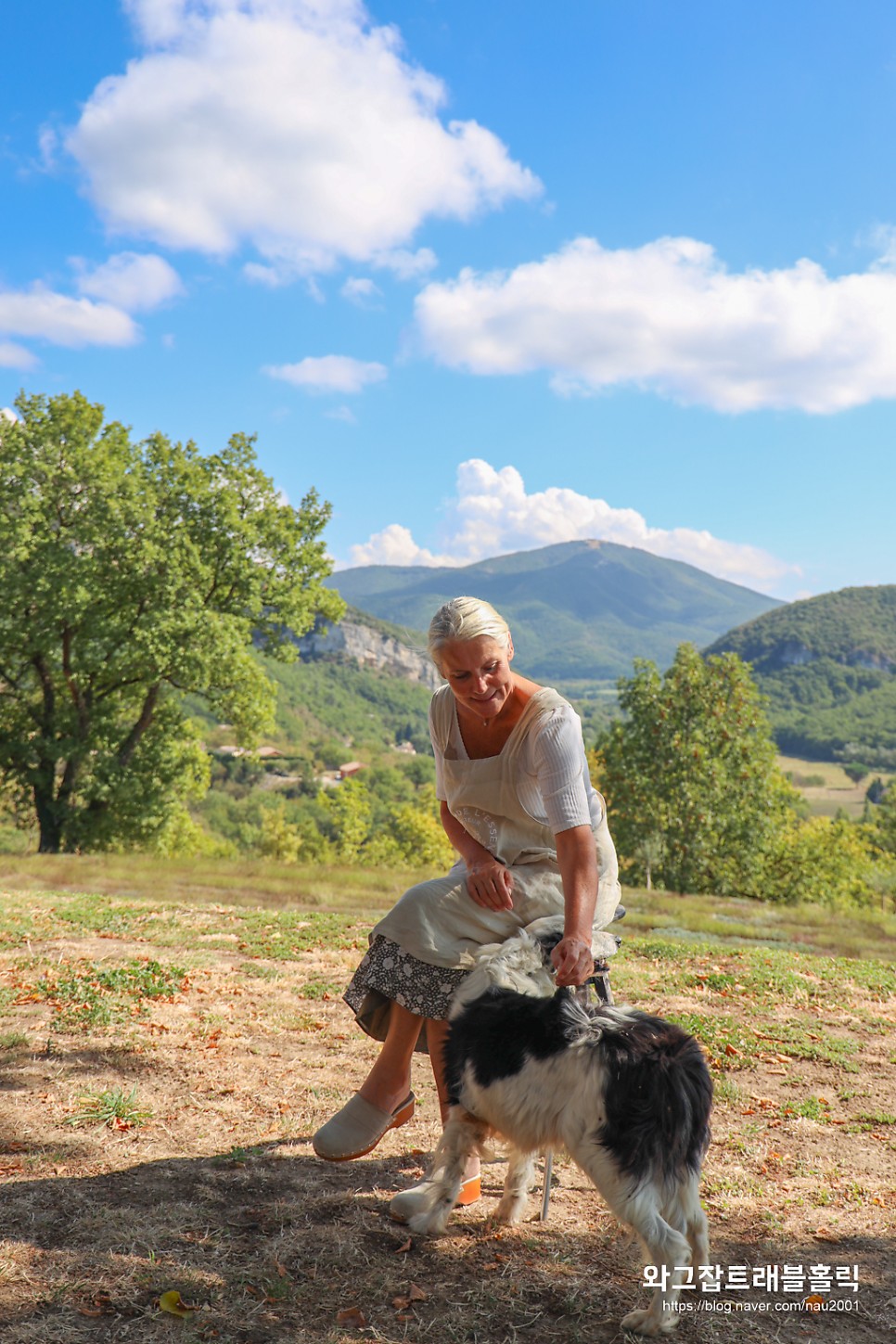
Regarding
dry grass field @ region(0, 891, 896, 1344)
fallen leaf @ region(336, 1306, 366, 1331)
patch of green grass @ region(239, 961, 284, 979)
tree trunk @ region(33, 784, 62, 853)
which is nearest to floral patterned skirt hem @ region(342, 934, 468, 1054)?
dry grass field @ region(0, 891, 896, 1344)

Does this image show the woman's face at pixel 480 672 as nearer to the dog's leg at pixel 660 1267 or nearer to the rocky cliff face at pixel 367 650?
the dog's leg at pixel 660 1267

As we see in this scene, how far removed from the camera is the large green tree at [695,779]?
29.9 m

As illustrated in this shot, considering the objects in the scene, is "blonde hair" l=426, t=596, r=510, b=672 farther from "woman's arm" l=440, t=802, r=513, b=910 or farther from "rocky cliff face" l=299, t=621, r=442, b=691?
"rocky cliff face" l=299, t=621, r=442, b=691

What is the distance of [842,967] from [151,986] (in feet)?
19.5

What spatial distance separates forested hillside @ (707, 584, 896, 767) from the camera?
118812mm

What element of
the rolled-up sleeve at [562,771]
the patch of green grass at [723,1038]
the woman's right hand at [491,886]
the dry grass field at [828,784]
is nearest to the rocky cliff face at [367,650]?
the dry grass field at [828,784]

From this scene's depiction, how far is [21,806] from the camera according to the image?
22.7m

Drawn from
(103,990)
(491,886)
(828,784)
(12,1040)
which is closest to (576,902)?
(491,886)

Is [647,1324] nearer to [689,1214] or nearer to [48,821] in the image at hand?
[689,1214]

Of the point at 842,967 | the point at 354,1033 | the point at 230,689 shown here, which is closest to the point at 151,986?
the point at 354,1033

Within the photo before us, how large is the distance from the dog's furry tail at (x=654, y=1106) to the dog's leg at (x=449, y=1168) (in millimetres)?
622

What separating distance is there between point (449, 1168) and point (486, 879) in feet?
3.32

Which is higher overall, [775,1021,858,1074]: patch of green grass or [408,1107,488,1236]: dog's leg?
[408,1107,488,1236]: dog's leg

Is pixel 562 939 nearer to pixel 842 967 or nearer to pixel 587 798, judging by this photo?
pixel 587 798
